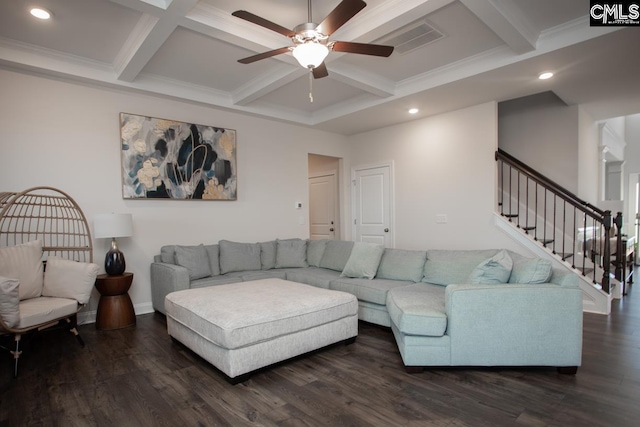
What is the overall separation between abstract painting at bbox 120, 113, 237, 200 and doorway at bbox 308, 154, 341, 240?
220cm

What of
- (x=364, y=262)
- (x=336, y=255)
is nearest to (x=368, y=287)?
(x=364, y=262)

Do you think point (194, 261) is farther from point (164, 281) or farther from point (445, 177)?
point (445, 177)

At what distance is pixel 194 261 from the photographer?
4102mm

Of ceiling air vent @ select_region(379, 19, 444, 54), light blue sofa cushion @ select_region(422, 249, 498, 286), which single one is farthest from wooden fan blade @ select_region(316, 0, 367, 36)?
light blue sofa cushion @ select_region(422, 249, 498, 286)

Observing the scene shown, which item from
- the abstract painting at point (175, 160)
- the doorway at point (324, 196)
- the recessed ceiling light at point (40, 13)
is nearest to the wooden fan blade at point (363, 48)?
the recessed ceiling light at point (40, 13)

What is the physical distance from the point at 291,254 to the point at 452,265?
91.3 inches

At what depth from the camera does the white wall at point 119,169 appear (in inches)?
139

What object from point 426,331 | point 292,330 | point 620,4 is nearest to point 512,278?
point 426,331

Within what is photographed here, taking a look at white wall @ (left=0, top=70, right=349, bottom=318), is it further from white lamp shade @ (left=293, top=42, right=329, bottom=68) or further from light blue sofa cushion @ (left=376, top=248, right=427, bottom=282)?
white lamp shade @ (left=293, top=42, right=329, bottom=68)

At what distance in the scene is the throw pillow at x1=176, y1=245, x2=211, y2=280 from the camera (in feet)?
13.2

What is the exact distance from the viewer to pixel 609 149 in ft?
22.1

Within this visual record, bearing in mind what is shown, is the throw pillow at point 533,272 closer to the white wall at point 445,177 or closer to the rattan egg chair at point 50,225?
the white wall at point 445,177

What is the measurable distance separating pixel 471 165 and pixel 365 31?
2.74m

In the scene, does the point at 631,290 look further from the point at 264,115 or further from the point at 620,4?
the point at 264,115
